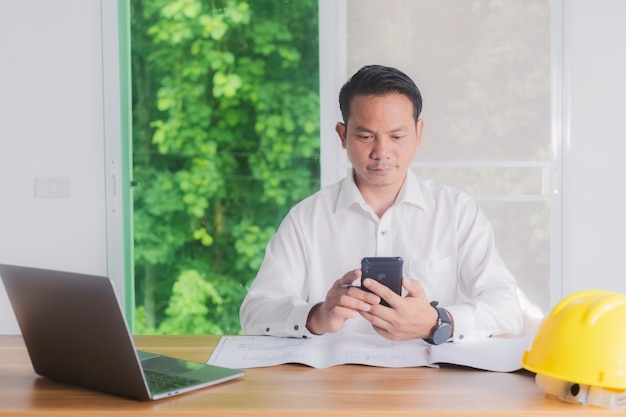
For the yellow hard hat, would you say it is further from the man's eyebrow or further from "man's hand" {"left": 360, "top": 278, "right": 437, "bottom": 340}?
the man's eyebrow

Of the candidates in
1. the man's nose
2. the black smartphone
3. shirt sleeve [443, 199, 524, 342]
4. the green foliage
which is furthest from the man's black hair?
the green foliage

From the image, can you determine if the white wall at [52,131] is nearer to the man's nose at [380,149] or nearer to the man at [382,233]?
the man at [382,233]

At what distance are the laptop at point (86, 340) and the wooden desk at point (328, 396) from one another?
0.07 ft

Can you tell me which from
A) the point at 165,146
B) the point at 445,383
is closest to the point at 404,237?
the point at 445,383

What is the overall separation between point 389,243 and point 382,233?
33mm

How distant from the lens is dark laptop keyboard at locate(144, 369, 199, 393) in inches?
49.4

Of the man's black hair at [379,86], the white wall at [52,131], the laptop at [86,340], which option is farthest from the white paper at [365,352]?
the white wall at [52,131]

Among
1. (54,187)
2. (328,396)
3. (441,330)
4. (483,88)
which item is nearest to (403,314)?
(441,330)

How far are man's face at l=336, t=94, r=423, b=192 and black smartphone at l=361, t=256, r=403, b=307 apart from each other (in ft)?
1.51

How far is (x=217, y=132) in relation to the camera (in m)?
3.54

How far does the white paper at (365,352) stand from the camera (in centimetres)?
143

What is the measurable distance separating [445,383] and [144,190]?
245cm

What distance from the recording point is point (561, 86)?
3.34 metres

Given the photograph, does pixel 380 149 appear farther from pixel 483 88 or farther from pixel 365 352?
pixel 483 88
